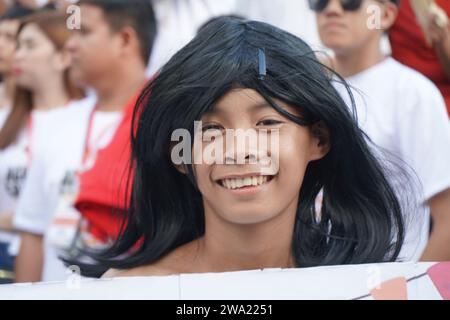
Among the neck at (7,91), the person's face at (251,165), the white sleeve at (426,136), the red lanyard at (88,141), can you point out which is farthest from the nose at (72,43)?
the person's face at (251,165)

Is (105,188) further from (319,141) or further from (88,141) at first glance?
(319,141)

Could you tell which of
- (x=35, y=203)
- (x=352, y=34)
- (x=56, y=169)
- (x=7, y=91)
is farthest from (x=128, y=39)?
(x=352, y=34)

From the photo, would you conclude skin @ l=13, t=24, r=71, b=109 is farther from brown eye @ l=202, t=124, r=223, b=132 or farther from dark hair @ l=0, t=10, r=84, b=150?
brown eye @ l=202, t=124, r=223, b=132

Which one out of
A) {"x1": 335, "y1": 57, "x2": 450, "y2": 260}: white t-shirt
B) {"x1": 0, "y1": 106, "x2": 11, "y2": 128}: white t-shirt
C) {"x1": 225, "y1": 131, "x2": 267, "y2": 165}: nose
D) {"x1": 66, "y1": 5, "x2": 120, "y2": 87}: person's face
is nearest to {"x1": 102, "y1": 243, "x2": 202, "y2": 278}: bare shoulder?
{"x1": 225, "y1": 131, "x2": 267, "y2": 165}: nose

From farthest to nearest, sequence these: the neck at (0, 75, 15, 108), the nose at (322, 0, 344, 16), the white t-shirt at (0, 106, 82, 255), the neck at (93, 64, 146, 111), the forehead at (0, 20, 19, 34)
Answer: the neck at (0, 75, 15, 108), the forehead at (0, 20, 19, 34), the white t-shirt at (0, 106, 82, 255), the neck at (93, 64, 146, 111), the nose at (322, 0, 344, 16)

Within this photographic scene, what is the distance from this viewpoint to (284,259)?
214cm

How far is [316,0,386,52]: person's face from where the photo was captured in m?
2.57

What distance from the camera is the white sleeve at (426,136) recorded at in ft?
8.13

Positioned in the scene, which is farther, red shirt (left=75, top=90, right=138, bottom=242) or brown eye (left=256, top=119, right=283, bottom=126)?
red shirt (left=75, top=90, right=138, bottom=242)

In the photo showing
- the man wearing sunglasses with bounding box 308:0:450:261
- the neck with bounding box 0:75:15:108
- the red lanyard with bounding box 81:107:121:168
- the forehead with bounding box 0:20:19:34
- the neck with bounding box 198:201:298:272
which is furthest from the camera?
the neck with bounding box 0:75:15:108

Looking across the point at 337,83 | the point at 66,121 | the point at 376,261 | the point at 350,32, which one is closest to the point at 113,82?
the point at 66,121

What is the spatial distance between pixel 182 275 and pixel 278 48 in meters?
0.48

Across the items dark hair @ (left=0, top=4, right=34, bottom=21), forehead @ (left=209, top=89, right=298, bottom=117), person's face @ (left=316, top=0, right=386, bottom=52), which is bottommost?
forehead @ (left=209, top=89, right=298, bottom=117)

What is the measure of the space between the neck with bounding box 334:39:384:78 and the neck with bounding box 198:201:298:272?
58cm
